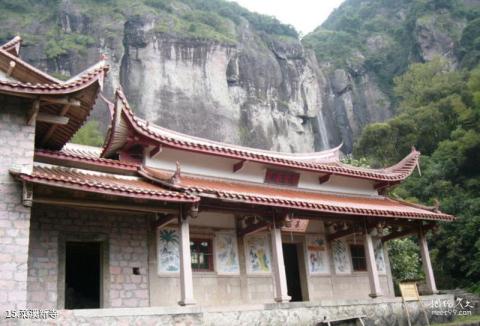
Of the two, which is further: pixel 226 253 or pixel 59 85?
pixel 226 253

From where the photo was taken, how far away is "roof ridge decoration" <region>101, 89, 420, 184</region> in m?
12.6

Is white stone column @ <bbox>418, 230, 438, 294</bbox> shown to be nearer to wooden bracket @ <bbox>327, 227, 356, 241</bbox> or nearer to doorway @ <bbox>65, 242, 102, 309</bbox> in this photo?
wooden bracket @ <bbox>327, 227, 356, 241</bbox>

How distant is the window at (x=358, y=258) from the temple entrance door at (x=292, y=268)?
2.09m

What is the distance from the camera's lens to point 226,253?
14.0 meters

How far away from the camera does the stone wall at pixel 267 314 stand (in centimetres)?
927

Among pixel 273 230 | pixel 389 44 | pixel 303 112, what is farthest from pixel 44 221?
pixel 389 44

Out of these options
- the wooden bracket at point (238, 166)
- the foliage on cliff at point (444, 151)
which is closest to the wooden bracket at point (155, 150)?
the wooden bracket at point (238, 166)

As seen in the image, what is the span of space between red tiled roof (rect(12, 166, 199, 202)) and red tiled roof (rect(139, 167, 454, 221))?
52 centimetres

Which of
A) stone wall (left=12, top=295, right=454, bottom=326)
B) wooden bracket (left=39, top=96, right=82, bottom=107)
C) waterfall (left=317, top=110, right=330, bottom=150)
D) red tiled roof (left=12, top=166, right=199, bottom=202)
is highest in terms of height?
waterfall (left=317, top=110, right=330, bottom=150)

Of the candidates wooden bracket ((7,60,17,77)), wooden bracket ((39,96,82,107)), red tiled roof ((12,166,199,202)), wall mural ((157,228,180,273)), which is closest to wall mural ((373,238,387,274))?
wall mural ((157,228,180,273))

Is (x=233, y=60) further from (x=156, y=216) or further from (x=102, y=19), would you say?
(x=156, y=216)

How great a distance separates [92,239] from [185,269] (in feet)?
7.60

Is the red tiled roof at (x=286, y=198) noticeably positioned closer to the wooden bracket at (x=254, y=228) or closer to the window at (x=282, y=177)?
the window at (x=282, y=177)

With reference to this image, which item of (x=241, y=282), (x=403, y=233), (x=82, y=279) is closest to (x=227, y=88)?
(x=403, y=233)
